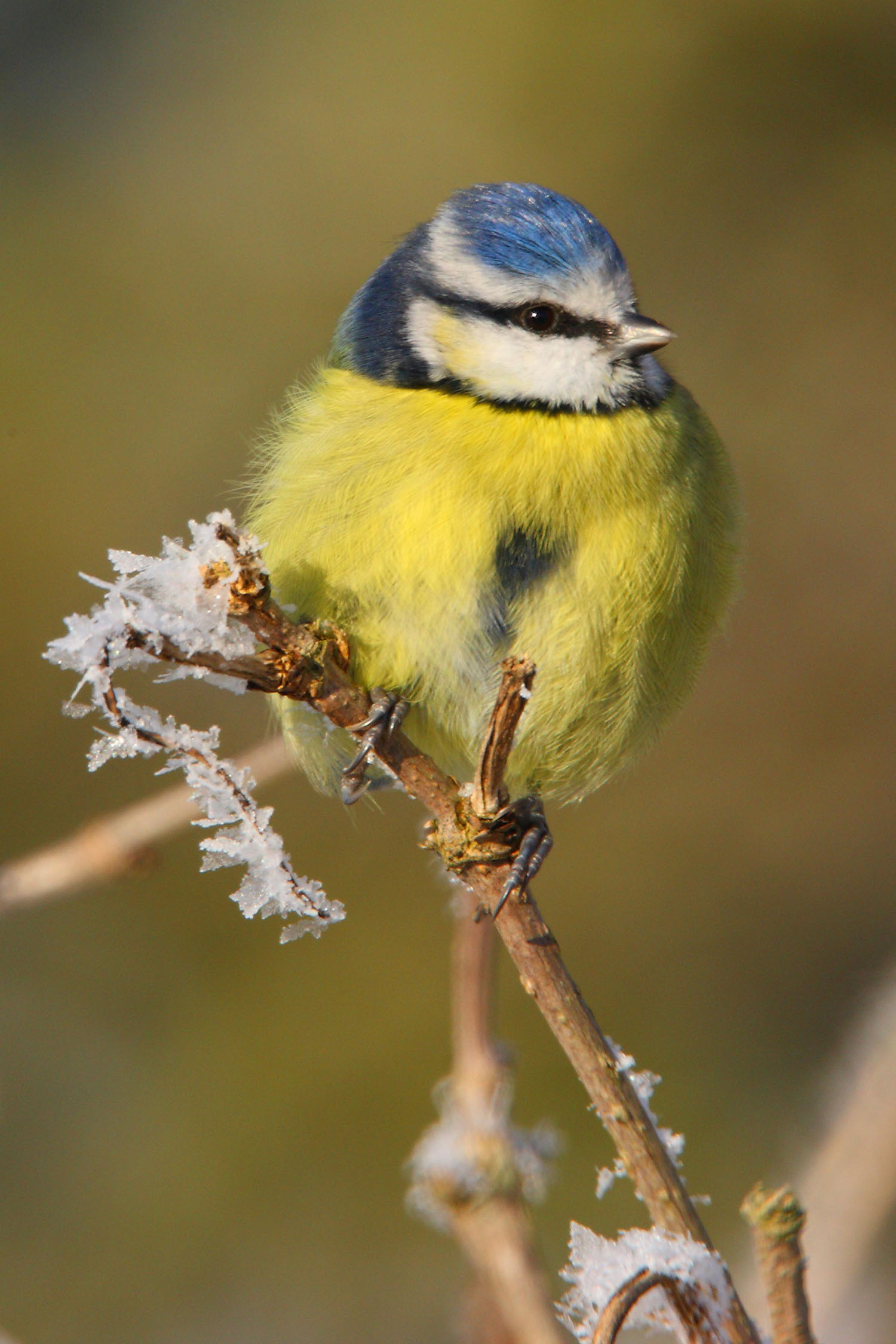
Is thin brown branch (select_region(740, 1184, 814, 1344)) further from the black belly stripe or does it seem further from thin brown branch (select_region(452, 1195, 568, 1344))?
the black belly stripe

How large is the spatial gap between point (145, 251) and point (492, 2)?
1168 millimetres

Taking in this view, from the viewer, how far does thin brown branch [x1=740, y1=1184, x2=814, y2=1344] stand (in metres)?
0.84

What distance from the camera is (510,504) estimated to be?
4.80 feet

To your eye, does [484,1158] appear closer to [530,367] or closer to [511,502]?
[511,502]

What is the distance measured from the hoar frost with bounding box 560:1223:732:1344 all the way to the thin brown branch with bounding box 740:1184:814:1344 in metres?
0.03

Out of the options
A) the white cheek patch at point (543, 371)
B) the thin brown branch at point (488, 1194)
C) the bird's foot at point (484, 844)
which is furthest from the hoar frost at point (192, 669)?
the white cheek patch at point (543, 371)

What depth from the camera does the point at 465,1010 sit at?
1.31 meters

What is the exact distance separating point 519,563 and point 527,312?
396 mm

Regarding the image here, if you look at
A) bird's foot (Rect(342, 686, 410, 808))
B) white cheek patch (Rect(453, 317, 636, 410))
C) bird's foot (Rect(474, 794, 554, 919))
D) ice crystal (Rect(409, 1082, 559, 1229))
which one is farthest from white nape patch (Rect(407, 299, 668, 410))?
ice crystal (Rect(409, 1082, 559, 1229))

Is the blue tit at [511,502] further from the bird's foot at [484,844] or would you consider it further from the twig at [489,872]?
the bird's foot at [484,844]

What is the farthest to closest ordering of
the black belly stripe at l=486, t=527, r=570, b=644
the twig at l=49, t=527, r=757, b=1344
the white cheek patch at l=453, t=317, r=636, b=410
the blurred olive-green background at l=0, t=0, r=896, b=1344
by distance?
the blurred olive-green background at l=0, t=0, r=896, b=1344, the white cheek patch at l=453, t=317, r=636, b=410, the black belly stripe at l=486, t=527, r=570, b=644, the twig at l=49, t=527, r=757, b=1344

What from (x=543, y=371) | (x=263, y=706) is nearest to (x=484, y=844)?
(x=543, y=371)

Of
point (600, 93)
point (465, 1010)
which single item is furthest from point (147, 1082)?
point (600, 93)

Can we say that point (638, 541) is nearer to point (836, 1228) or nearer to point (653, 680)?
point (653, 680)
